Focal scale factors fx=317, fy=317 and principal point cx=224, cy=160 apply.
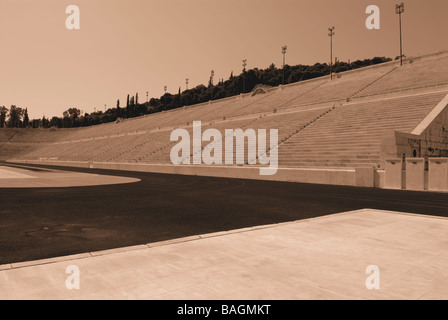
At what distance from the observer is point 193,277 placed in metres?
3.25

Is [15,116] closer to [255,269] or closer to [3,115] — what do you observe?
[3,115]

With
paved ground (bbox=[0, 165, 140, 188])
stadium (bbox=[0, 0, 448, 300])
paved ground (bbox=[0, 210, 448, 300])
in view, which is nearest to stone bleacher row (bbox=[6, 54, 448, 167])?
stadium (bbox=[0, 0, 448, 300])

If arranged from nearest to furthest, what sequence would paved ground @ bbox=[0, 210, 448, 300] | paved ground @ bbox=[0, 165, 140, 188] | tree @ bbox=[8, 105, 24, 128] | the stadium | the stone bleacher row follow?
paved ground @ bbox=[0, 210, 448, 300]
the stadium
paved ground @ bbox=[0, 165, 140, 188]
the stone bleacher row
tree @ bbox=[8, 105, 24, 128]

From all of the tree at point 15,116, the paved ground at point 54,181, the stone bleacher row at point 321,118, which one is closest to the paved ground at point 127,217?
the paved ground at point 54,181

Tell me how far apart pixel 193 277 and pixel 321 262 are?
1584mm

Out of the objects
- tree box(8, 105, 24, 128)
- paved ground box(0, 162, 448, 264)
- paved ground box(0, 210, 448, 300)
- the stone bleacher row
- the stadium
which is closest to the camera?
paved ground box(0, 210, 448, 300)

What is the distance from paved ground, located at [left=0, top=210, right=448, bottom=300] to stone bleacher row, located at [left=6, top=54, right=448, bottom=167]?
13.0 metres

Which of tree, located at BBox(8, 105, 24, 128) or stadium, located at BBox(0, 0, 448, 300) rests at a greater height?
tree, located at BBox(8, 105, 24, 128)

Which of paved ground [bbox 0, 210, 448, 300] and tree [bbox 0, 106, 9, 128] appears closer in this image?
paved ground [bbox 0, 210, 448, 300]

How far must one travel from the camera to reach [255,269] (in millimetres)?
3529

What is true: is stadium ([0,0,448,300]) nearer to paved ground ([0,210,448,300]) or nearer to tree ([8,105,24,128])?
paved ground ([0,210,448,300])

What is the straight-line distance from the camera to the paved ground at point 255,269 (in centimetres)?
287

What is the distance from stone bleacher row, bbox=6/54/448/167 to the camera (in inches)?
762

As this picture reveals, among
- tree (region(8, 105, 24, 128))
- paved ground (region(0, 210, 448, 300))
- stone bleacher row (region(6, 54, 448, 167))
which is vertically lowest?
paved ground (region(0, 210, 448, 300))
